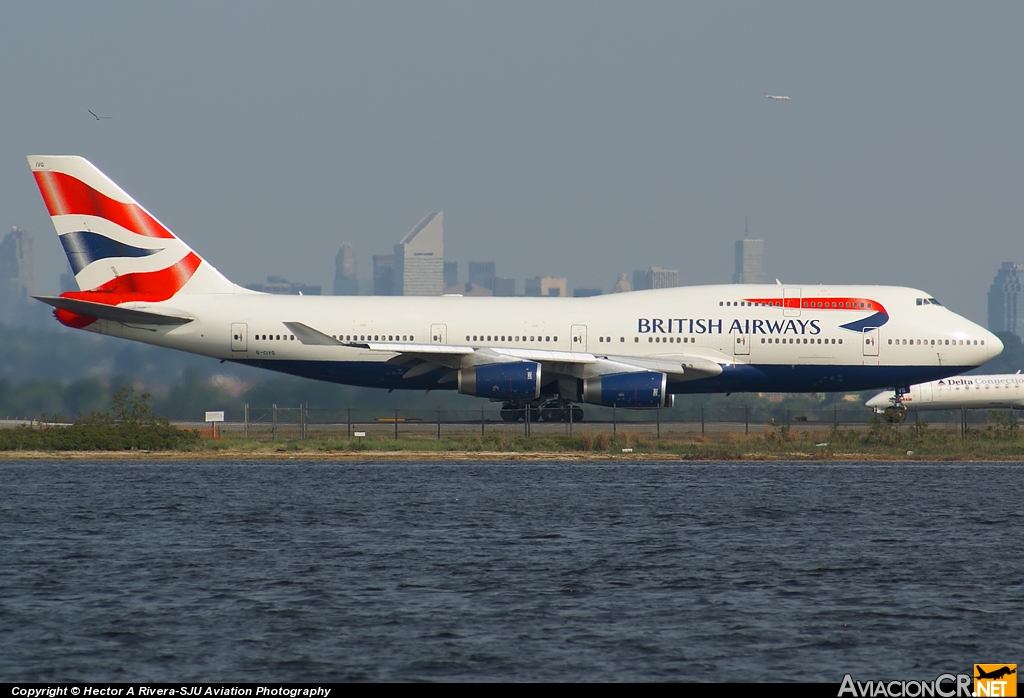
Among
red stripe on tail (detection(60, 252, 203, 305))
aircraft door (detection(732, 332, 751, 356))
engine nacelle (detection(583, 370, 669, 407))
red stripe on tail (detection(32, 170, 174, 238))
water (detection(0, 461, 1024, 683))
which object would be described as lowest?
water (detection(0, 461, 1024, 683))

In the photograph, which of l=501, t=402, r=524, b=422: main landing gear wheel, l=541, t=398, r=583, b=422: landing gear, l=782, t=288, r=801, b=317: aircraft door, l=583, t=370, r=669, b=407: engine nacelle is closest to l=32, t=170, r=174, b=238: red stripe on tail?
l=501, t=402, r=524, b=422: main landing gear wheel

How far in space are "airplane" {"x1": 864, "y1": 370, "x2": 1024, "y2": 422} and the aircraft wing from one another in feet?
52.8

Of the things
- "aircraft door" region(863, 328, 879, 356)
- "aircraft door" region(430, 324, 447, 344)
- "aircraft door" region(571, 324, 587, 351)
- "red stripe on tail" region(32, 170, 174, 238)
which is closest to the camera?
"aircraft door" region(430, 324, 447, 344)

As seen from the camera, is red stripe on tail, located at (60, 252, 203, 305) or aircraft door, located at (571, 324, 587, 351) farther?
red stripe on tail, located at (60, 252, 203, 305)

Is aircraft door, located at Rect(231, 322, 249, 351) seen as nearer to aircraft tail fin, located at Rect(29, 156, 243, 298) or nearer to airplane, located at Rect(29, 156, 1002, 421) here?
airplane, located at Rect(29, 156, 1002, 421)

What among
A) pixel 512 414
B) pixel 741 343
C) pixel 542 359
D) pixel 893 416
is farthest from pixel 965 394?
pixel 542 359

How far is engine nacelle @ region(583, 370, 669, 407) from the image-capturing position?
44562 millimetres

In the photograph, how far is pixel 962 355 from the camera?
159 feet

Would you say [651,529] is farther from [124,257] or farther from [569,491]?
[124,257]

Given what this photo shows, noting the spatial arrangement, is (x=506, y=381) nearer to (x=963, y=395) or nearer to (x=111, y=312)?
(x=111, y=312)

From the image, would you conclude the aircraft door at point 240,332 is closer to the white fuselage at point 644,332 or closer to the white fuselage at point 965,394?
the white fuselage at point 644,332

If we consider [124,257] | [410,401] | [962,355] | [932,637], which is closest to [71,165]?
[124,257]

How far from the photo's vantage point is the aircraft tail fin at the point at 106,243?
Answer: 49438 mm

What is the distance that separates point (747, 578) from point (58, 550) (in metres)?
13.3
